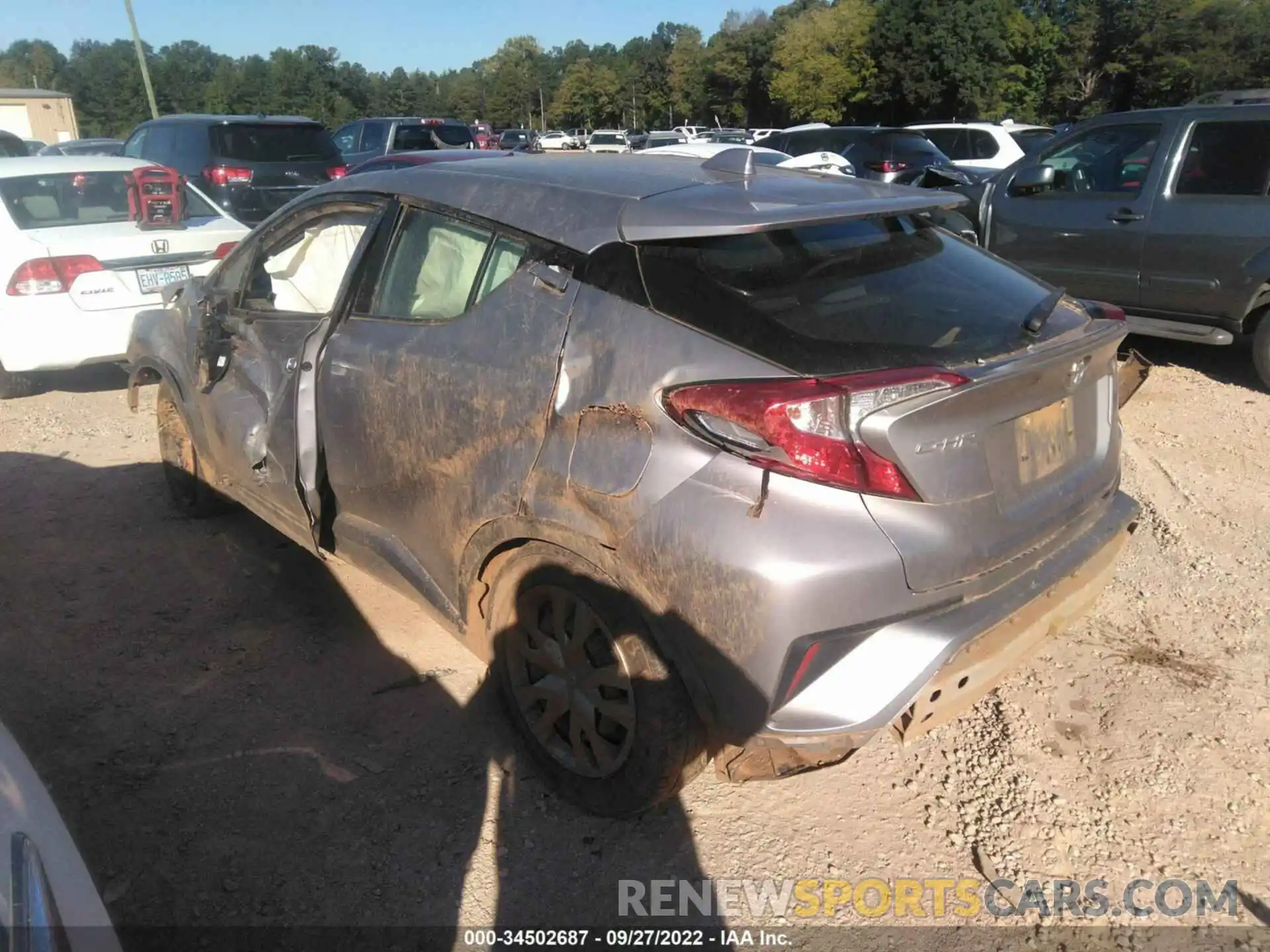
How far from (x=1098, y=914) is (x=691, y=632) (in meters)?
1.28

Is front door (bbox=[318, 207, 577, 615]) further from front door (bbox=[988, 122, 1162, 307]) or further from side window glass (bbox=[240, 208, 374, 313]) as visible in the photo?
front door (bbox=[988, 122, 1162, 307])

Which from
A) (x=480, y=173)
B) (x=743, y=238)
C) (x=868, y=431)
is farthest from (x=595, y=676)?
(x=480, y=173)

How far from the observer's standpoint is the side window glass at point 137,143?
12375 millimetres

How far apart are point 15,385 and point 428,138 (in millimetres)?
11636

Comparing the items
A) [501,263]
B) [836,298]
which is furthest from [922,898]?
[501,263]

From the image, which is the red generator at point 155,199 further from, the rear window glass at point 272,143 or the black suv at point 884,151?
the black suv at point 884,151

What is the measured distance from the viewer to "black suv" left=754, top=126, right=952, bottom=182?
12945 millimetres

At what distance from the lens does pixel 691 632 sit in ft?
7.36

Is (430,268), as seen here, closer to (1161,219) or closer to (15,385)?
(15,385)

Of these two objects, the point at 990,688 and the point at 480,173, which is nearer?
the point at 990,688

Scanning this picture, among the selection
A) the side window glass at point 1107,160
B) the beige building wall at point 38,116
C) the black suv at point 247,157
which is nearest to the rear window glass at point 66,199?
the black suv at point 247,157

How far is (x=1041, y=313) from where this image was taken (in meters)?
2.64

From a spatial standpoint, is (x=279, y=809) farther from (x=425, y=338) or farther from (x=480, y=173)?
(x=480, y=173)

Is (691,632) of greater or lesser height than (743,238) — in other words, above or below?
below
